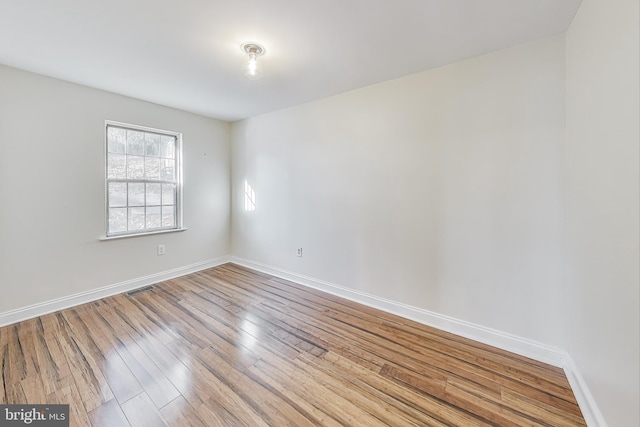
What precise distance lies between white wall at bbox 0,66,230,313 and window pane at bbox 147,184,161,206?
1.52 ft

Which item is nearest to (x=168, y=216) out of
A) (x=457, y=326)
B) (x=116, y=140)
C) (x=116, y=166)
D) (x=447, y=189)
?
(x=116, y=166)

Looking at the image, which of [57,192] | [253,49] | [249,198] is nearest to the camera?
[253,49]

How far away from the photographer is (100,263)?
2.85m

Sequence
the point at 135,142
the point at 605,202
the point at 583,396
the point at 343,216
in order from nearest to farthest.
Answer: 1. the point at 605,202
2. the point at 583,396
3. the point at 343,216
4. the point at 135,142

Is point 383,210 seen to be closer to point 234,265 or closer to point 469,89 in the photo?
point 469,89

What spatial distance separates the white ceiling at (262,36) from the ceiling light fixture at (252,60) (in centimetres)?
6

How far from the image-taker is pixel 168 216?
354 centimetres

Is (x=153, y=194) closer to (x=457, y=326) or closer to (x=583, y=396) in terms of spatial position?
(x=457, y=326)

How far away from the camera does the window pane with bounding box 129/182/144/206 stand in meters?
3.14

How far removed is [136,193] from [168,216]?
1.64 ft

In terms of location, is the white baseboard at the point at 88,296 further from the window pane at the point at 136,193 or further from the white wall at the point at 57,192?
the window pane at the point at 136,193

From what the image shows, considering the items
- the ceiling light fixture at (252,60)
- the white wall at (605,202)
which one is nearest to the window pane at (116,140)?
the ceiling light fixture at (252,60)

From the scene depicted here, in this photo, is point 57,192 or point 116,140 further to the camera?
point 116,140

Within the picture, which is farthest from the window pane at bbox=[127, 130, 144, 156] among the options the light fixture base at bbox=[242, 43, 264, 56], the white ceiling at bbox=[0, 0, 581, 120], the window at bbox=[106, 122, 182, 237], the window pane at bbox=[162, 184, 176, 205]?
the light fixture base at bbox=[242, 43, 264, 56]
